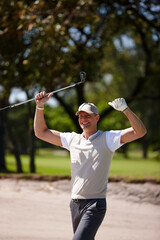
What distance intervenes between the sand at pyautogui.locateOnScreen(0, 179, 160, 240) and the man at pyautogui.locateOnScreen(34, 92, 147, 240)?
252 centimetres

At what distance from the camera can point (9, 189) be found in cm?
1035

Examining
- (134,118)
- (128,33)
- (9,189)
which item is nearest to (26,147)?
(128,33)

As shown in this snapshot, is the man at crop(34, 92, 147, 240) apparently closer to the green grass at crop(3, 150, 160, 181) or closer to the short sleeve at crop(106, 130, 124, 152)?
the short sleeve at crop(106, 130, 124, 152)

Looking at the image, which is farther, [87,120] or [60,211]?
[60,211]

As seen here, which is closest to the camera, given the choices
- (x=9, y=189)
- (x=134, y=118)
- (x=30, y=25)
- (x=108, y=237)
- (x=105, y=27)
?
(x=134, y=118)

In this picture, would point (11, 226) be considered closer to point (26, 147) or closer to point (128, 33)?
point (128, 33)

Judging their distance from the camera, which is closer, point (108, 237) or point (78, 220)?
point (78, 220)

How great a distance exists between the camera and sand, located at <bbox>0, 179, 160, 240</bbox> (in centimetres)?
670

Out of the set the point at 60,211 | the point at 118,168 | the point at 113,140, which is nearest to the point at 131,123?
the point at 113,140

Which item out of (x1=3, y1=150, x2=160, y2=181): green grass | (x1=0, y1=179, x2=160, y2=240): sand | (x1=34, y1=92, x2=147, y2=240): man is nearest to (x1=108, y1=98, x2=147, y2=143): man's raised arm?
(x1=34, y1=92, x2=147, y2=240): man

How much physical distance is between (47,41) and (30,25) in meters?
1.32

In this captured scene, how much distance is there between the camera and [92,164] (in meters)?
3.99

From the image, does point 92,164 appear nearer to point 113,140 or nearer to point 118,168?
point 113,140

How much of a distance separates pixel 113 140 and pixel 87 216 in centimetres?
78
